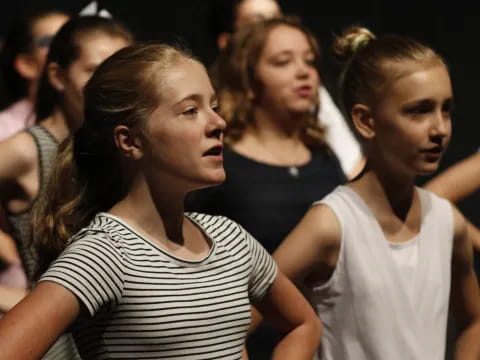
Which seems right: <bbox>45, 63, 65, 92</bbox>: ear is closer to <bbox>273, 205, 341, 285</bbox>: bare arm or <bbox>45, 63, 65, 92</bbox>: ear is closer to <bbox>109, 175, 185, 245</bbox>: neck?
<bbox>273, 205, 341, 285</bbox>: bare arm

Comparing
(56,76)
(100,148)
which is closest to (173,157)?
(100,148)

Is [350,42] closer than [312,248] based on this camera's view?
No

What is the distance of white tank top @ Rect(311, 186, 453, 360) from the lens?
263cm

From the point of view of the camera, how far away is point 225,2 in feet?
15.5

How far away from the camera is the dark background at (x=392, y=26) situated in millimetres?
5445

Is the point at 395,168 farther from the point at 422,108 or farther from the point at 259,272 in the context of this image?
the point at 259,272

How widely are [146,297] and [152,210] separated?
21 centimetres

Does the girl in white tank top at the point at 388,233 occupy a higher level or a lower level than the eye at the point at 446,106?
lower

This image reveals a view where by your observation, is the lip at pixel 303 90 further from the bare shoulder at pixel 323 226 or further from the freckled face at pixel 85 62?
the bare shoulder at pixel 323 226

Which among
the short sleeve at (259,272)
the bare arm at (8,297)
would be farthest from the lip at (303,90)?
the short sleeve at (259,272)

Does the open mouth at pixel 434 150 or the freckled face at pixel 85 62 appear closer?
the open mouth at pixel 434 150

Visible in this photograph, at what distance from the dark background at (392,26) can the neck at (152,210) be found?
328 centimetres

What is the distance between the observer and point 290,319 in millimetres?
2404

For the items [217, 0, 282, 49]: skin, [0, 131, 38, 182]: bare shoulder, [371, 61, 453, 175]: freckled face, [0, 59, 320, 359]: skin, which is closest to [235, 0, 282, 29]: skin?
[217, 0, 282, 49]: skin
